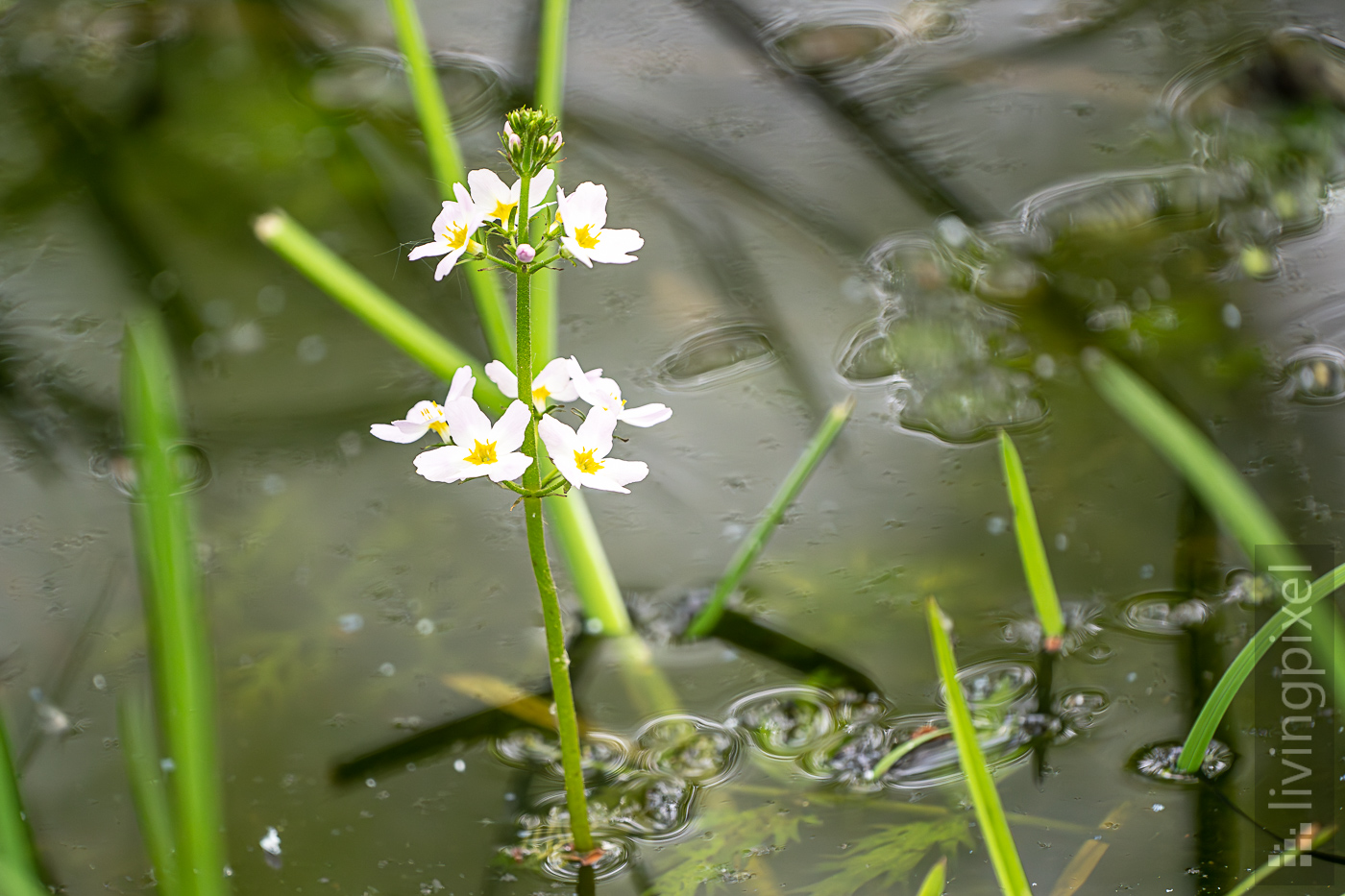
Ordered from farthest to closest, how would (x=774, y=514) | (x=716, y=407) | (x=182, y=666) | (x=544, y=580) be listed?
(x=716, y=407) → (x=774, y=514) → (x=544, y=580) → (x=182, y=666)

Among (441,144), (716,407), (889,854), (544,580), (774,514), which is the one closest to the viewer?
(544,580)

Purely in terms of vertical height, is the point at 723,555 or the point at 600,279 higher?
the point at 600,279

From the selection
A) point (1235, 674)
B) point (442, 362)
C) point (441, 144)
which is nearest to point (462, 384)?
point (442, 362)

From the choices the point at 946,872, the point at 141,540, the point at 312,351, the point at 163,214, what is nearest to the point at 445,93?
the point at 163,214

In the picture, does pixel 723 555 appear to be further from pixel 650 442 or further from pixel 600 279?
pixel 600 279

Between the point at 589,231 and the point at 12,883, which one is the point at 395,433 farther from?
the point at 12,883

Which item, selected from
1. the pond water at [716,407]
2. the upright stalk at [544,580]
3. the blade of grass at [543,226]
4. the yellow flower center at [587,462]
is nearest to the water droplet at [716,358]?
the pond water at [716,407]
